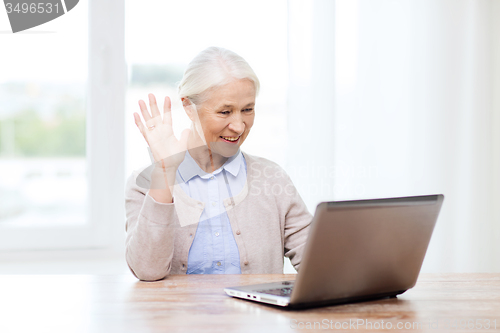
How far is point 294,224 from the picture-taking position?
1448mm

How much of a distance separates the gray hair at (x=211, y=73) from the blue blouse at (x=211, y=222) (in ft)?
0.67

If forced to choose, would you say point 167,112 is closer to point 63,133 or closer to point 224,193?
point 224,193

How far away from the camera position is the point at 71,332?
0.73m

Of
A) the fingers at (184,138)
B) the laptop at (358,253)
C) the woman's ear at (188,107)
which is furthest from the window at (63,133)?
the laptop at (358,253)

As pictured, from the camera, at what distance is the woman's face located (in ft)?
4.55

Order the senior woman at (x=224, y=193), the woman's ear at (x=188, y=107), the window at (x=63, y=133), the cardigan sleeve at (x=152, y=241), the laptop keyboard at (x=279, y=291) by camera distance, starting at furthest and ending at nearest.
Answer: the window at (x=63, y=133) < the woman's ear at (x=188, y=107) < the senior woman at (x=224, y=193) < the cardigan sleeve at (x=152, y=241) < the laptop keyboard at (x=279, y=291)

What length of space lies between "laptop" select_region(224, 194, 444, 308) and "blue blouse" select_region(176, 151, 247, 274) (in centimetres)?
41

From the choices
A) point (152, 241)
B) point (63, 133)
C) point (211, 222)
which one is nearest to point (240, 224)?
point (211, 222)

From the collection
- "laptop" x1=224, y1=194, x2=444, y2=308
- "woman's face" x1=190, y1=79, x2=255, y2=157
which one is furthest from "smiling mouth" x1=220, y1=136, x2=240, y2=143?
"laptop" x1=224, y1=194, x2=444, y2=308

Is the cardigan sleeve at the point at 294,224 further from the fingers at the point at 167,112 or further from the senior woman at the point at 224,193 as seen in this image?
the fingers at the point at 167,112

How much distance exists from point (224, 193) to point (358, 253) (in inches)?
25.9

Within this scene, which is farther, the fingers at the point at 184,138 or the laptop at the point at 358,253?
the fingers at the point at 184,138

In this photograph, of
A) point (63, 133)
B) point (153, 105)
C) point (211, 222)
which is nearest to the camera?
point (153, 105)

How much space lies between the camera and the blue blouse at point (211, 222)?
133 cm
